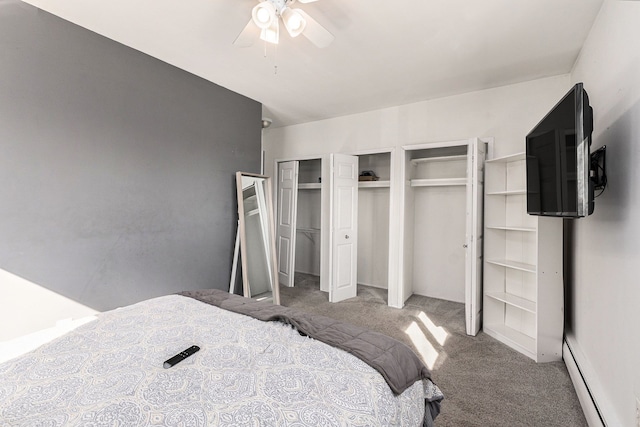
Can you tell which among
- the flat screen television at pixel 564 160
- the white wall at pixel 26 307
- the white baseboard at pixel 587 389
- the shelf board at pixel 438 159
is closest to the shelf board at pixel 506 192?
the flat screen television at pixel 564 160

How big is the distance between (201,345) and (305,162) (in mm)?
4439

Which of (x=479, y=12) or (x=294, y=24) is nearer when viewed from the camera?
(x=294, y=24)

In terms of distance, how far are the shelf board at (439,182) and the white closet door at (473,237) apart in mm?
593

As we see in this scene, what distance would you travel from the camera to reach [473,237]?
3.05m

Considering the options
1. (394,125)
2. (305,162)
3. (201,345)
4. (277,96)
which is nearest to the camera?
(201,345)

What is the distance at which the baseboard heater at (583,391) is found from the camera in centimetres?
170

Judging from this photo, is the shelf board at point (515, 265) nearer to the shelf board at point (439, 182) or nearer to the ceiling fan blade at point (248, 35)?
the shelf board at point (439, 182)

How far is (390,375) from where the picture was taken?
1.24m

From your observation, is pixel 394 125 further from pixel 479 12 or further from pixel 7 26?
pixel 7 26

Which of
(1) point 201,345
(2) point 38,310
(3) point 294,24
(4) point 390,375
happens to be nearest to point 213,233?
(2) point 38,310

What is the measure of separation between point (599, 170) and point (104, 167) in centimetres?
351

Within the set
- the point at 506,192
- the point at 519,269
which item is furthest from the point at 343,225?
the point at 519,269

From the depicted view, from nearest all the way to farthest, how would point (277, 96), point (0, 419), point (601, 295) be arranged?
point (0, 419) → point (601, 295) → point (277, 96)

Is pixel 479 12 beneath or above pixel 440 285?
above
